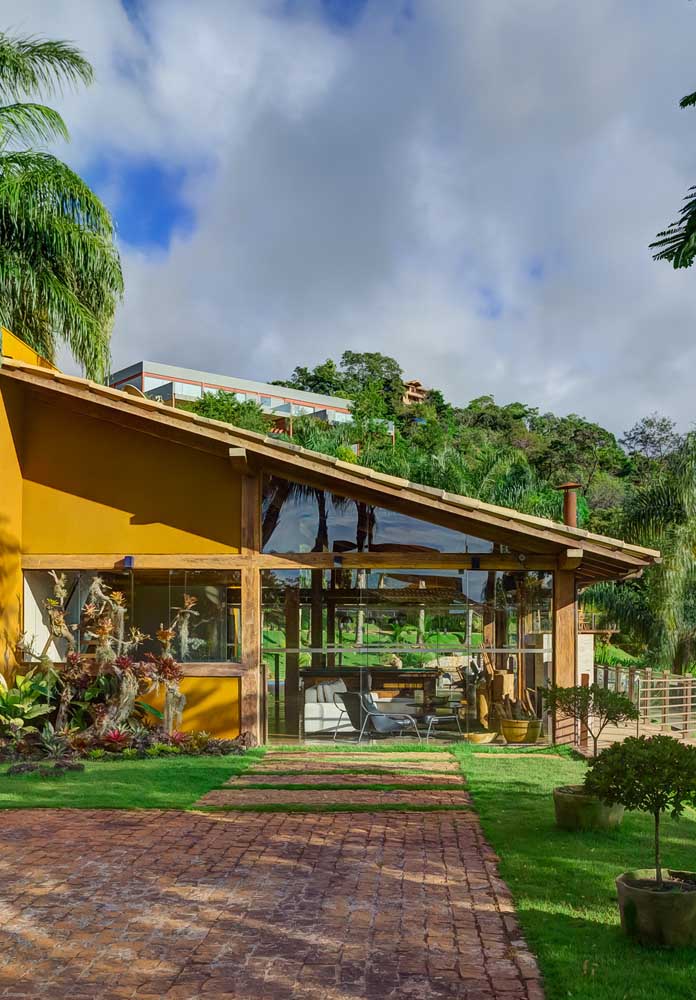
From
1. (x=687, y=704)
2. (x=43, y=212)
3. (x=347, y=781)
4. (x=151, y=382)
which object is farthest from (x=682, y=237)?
(x=151, y=382)

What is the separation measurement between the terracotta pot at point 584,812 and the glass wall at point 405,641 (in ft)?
16.3

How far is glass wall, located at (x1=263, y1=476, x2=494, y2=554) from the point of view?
13.1 metres

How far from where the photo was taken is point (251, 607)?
43.1 ft

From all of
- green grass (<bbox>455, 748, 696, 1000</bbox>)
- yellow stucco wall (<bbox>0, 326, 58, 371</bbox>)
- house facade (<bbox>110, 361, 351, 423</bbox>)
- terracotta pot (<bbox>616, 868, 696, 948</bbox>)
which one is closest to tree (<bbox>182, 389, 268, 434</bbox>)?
house facade (<bbox>110, 361, 351, 423</bbox>)

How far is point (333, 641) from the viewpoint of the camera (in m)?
13.1

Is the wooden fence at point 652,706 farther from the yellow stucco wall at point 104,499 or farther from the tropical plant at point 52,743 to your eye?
the tropical plant at point 52,743

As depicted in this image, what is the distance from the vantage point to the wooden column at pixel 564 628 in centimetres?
1287

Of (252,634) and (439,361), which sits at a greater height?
(439,361)

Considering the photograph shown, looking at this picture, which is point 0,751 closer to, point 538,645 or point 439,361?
point 538,645

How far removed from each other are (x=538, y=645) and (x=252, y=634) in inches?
151

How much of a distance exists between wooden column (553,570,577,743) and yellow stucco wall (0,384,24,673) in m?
7.27

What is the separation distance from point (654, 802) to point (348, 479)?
7.51 meters

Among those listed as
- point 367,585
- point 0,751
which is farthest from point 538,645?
point 0,751

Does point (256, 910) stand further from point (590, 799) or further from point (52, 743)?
point (52, 743)
